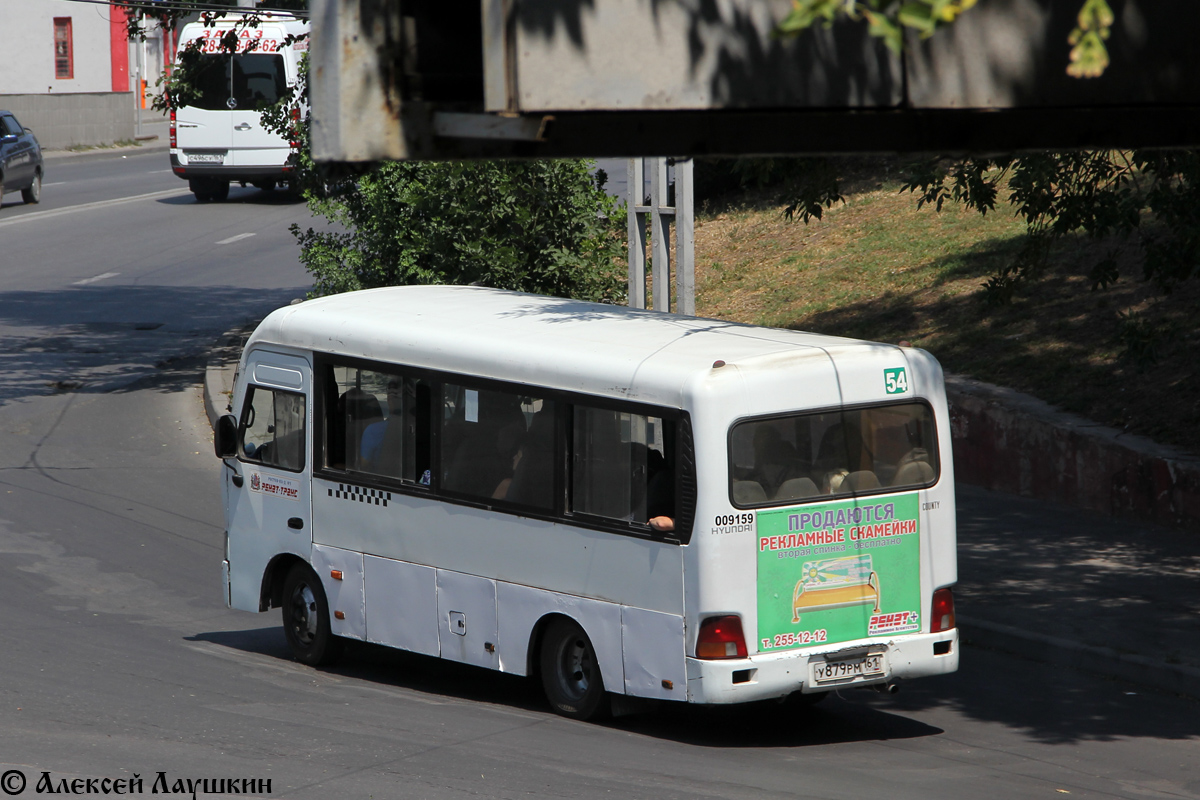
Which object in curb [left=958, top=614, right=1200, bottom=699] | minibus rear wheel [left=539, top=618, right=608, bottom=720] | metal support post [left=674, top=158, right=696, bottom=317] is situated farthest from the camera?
metal support post [left=674, top=158, right=696, bottom=317]

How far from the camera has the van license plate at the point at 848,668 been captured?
28.1ft

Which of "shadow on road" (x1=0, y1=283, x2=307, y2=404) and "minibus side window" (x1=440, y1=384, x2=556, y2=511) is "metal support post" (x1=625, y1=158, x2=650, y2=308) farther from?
"shadow on road" (x1=0, y1=283, x2=307, y2=404)

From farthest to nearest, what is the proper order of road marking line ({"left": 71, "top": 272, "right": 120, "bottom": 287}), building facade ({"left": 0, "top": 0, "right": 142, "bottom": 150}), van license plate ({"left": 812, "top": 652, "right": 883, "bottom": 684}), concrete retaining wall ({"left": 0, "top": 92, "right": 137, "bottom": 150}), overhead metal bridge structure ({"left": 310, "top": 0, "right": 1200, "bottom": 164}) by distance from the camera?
building facade ({"left": 0, "top": 0, "right": 142, "bottom": 150})
concrete retaining wall ({"left": 0, "top": 92, "right": 137, "bottom": 150})
road marking line ({"left": 71, "top": 272, "right": 120, "bottom": 287})
van license plate ({"left": 812, "top": 652, "right": 883, "bottom": 684})
overhead metal bridge structure ({"left": 310, "top": 0, "right": 1200, "bottom": 164})

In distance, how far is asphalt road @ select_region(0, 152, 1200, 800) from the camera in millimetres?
7660

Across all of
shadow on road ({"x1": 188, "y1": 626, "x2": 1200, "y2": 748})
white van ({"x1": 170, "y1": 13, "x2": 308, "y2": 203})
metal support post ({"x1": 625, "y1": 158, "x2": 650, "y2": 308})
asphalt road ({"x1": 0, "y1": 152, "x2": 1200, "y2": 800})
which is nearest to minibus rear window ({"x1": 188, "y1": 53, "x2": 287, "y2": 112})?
white van ({"x1": 170, "y1": 13, "x2": 308, "y2": 203})

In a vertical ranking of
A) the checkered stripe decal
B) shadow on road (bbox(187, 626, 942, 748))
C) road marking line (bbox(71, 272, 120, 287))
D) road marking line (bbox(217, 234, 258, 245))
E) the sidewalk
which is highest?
road marking line (bbox(217, 234, 258, 245))

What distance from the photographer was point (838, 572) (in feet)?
28.5

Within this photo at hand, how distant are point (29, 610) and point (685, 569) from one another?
548 cm

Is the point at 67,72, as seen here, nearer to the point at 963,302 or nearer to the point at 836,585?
the point at 963,302

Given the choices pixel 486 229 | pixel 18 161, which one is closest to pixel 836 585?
pixel 486 229

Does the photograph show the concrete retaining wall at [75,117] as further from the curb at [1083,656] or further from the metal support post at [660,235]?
the curb at [1083,656]

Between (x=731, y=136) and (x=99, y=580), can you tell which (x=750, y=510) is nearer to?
(x=731, y=136)

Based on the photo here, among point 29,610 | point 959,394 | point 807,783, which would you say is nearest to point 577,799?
point 807,783

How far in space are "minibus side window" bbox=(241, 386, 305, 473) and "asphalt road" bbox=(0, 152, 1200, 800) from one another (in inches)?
55.4
